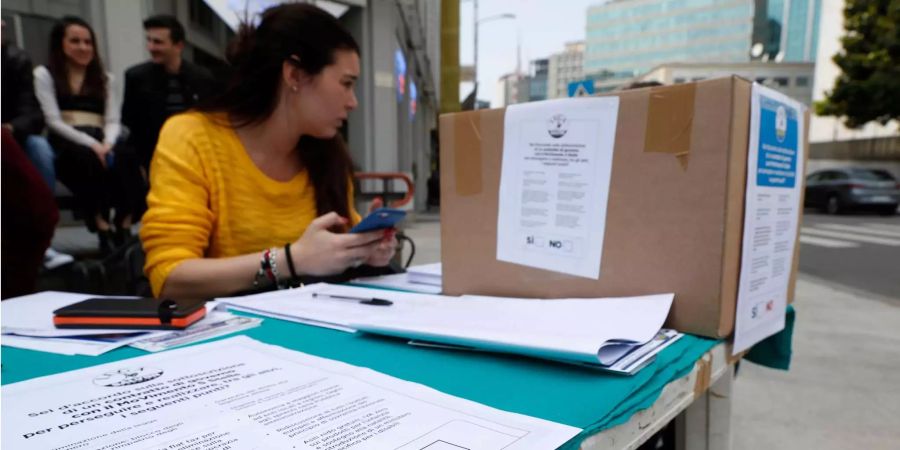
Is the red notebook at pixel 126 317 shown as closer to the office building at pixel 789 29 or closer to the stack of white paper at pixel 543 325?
the stack of white paper at pixel 543 325

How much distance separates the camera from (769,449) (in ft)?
4.71

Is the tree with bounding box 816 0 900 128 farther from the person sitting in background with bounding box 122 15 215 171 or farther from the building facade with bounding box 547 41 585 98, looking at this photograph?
the building facade with bounding box 547 41 585 98

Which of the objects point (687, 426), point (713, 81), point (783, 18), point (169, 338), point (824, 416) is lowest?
point (824, 416)

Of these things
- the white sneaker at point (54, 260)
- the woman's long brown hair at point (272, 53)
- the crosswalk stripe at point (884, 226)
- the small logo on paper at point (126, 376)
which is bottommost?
the crosswalk stripe at point (884, 226)

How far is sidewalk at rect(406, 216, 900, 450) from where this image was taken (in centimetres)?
150

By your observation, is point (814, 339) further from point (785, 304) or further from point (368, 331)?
point (368, 331)

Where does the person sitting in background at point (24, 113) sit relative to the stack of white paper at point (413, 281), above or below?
above

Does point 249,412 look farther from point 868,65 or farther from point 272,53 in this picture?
point 868,65

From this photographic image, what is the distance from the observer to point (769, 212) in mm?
626

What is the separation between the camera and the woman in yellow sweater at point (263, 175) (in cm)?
97

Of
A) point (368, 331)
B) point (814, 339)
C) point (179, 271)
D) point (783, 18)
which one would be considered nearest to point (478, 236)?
point (368, 331)

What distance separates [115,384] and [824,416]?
1.93m

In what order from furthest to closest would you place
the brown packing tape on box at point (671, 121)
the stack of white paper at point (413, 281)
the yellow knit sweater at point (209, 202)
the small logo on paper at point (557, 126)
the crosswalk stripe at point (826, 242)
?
the crosswalk stripe at point (826, 242) → the yellow knit sweater at point (209, 202) → the stack of white paper at point (413, 281) → the small logo on paper at point (557, 126) → the brown packing tape on box at point (671, 121)

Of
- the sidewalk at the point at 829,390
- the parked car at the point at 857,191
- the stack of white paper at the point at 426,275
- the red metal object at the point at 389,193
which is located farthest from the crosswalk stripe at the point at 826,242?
the stack of white paper at the point at 426,275
